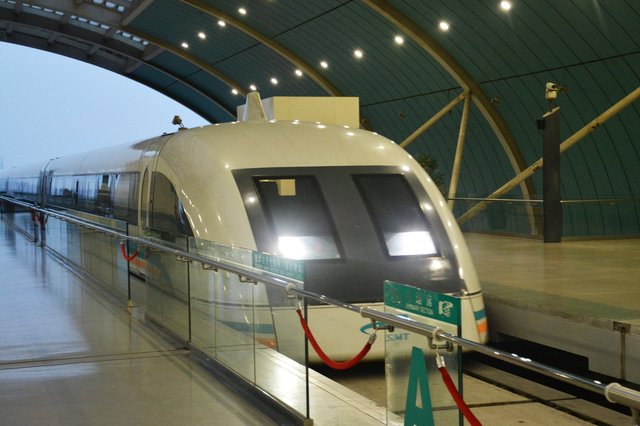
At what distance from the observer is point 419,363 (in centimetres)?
462

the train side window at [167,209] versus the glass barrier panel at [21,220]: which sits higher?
the train side window at [167,209]

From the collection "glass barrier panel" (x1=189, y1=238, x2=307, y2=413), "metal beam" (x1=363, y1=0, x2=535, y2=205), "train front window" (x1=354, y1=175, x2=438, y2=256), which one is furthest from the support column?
"glass barrier panel" (x1=189, y1=238, x2=307, y2=413)

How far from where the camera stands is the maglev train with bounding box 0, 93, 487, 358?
32.8 feet

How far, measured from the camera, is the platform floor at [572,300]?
30.4 feet

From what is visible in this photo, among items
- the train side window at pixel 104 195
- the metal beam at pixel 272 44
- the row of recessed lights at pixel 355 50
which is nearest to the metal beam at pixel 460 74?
the row of recessed lights at pixel 355 50

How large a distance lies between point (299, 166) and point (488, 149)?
78.2 ft

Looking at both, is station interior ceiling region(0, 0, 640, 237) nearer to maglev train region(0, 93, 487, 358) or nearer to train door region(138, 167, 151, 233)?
maglev train region(0, 93, 487, 358)

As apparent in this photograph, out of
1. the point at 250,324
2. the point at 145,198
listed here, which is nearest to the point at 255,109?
the point at 145,198

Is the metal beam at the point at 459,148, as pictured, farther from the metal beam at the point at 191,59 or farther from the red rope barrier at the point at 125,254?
the metal beam at the point at 191,59

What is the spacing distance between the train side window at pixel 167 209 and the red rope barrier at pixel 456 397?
7.16 m

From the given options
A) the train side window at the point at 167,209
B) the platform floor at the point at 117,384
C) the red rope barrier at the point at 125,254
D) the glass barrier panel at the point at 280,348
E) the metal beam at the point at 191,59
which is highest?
the metal beam at the point at 191,59

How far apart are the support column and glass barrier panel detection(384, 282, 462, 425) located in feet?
45.5

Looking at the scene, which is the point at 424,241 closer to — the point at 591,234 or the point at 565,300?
the point at 565,300

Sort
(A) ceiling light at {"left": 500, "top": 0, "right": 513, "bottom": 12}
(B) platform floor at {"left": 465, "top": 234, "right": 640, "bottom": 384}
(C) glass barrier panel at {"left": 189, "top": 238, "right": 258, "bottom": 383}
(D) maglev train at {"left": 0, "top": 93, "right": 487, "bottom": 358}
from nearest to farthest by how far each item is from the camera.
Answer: (C) glass barrier panel at {"left": 189, "top": 238, "right": 258, "bottom": 383} < (B) platform floor at {"left": 465, "top": 234, "right": 640, "bottom": 384} < (D) maglev train at {"left": 0, "top": 93, "right": 487, "bottom": 358} < (A) ceiling light at {"left": 500, "top": 0, "right": 513, "bottom": 12}
